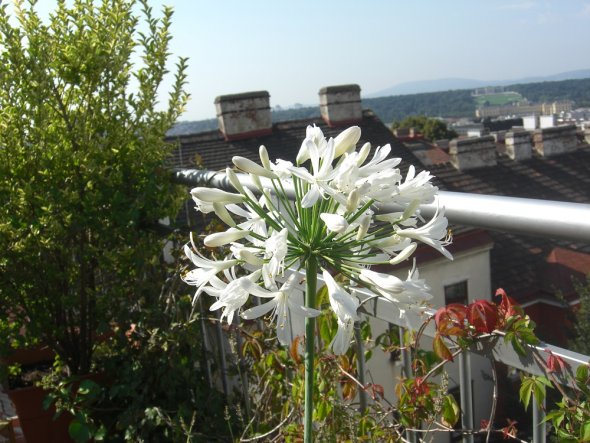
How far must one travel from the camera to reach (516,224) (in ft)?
3.73

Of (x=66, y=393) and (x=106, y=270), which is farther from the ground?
(x=106, y=270)

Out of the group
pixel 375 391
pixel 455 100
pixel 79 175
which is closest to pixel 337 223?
pixel 375 391

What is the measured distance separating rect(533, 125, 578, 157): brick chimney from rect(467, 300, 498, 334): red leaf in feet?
72.6

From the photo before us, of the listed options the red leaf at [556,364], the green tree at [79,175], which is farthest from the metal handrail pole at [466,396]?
the green tree at [79,175]

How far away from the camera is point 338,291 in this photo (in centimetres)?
99

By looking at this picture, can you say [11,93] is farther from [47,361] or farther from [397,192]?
[397,192]

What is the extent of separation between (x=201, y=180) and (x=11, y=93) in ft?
2.65

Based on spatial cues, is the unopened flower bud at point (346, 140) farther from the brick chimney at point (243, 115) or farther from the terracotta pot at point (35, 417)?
the brick chimney at point (243, 115)

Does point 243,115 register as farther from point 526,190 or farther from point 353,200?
point 353,200

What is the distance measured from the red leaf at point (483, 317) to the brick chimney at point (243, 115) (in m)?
13.8

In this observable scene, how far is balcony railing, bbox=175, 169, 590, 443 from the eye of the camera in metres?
1.02

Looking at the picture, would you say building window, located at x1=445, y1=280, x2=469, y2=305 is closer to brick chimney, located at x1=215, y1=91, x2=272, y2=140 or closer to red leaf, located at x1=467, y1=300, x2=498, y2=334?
brick chimney, located at x1=215, y1=91, x2=272, y2=140

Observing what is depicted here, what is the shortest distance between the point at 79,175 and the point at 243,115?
1271cm

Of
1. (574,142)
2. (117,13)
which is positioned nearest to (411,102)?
(574,142)
